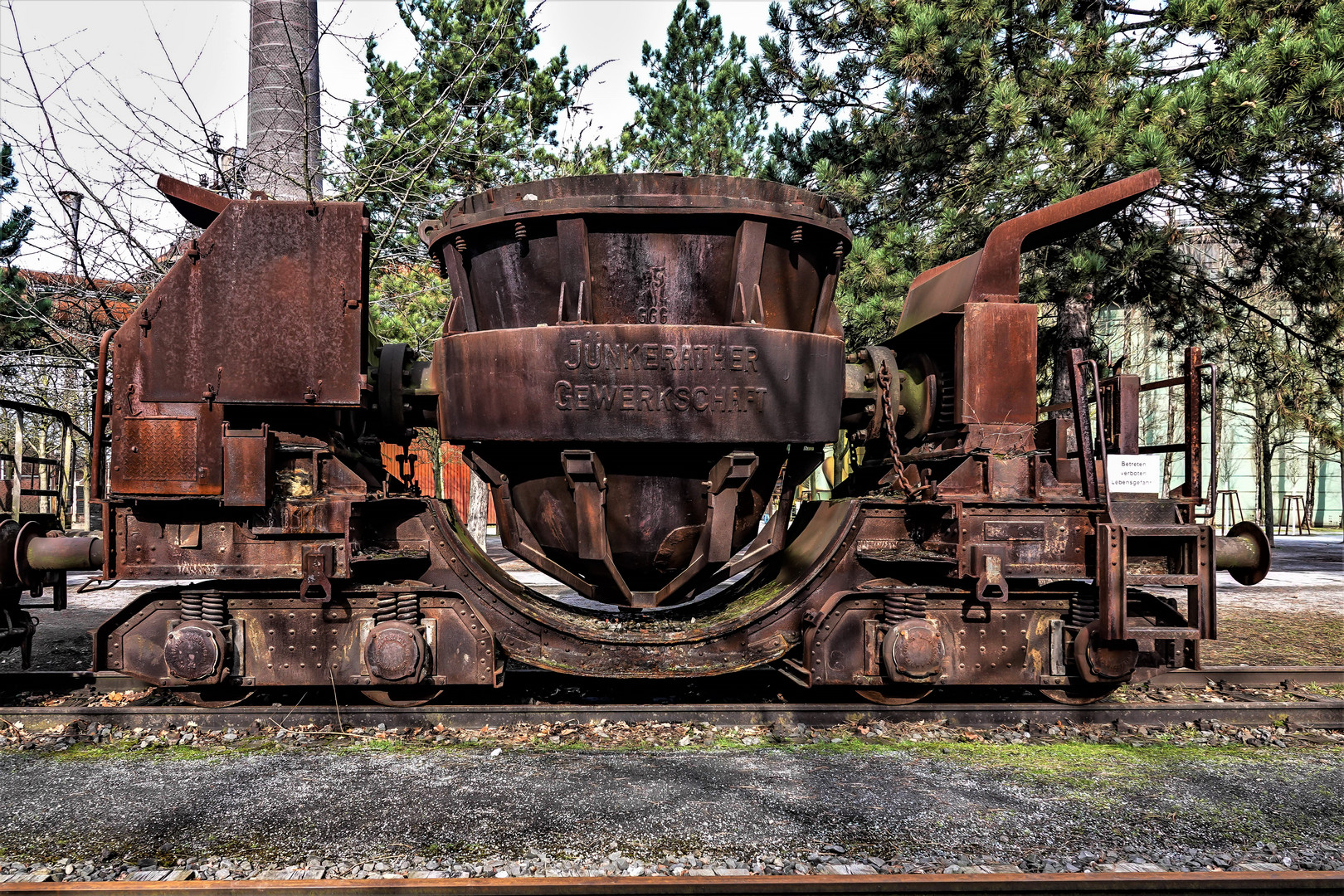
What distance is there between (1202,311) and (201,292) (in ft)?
35.6

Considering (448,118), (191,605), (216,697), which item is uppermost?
(448,118)

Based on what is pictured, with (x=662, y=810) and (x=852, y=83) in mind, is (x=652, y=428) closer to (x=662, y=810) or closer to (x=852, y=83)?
(x=662, y=810)

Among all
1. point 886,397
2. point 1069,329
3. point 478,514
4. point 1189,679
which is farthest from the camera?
point 478,514

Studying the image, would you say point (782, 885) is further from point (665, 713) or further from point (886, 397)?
point (886, 397)

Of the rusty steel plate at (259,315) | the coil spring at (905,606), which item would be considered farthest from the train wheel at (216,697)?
the coil spring at (905,606)

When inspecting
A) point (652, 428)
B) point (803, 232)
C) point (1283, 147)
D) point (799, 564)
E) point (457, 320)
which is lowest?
point (799, 564)

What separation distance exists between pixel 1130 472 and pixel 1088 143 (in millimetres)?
4539

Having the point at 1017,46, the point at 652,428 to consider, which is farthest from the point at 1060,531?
the point at 1017,46

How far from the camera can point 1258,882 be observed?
3.18 meters

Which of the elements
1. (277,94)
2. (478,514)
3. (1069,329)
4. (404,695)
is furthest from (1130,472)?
(478,514)

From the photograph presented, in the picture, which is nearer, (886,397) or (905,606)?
(905,606)

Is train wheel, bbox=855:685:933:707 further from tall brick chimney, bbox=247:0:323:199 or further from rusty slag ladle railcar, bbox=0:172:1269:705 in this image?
tall brick chimney, bbox=247:0:323:199

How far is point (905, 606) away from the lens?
519cm

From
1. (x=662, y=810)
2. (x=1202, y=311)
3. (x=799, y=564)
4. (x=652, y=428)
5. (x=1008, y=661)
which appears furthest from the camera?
(x=1202, y=311)
